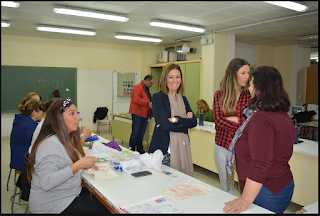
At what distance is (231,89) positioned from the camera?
2.17 m

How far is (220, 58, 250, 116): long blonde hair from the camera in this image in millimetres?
2164

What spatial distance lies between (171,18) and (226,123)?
341 centimetres

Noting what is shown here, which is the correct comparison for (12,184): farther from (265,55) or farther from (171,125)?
(265,55)

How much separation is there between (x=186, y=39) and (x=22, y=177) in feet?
19.3

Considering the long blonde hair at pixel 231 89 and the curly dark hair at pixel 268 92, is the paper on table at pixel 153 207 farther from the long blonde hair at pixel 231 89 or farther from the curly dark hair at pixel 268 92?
the long blonde hair at pixel 231 89

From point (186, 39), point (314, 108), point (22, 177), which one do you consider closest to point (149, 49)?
point (186, 39)

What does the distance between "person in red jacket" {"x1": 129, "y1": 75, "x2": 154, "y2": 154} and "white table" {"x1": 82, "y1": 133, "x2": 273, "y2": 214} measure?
9.88 ft

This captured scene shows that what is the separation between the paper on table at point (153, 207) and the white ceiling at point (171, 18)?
3.19m

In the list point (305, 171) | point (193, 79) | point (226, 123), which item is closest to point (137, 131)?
point (193, 79)

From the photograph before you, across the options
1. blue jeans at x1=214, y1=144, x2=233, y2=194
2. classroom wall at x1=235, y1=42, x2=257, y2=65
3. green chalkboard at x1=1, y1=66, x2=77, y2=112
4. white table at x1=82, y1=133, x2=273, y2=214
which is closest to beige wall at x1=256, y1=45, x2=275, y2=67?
classroom wall at x1=235, y1=42, x2=257, y2=65

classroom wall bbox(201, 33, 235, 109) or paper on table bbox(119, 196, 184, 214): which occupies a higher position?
classroom wall bbox(201, 33, 235, 109)

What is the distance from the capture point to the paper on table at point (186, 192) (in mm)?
1653

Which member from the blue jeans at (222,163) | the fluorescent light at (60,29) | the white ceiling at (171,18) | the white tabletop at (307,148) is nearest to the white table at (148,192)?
the blue jeans at (222,163)

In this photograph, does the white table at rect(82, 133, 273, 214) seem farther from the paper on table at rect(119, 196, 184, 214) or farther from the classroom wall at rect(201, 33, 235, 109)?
the classroom wall at rect(201, 33, 235, 109)
